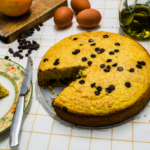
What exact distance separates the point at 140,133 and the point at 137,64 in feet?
1.77

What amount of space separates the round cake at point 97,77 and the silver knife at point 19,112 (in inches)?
4.6

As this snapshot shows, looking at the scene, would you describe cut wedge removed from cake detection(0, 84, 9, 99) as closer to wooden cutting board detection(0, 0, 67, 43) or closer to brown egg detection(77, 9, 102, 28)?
wooden cutting board detection(0, 0, 67, 43)

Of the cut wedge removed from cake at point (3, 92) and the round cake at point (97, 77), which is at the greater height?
the round cake at point (97, 77)

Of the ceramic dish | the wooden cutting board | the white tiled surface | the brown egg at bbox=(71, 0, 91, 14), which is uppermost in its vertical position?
the brown egg at bbox=(71, 0, 91, 14)

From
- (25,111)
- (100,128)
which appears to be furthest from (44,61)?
(100,128)

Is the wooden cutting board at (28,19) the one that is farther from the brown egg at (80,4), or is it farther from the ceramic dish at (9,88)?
the ceramic dish at (9,88)

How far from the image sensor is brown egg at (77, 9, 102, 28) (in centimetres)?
221

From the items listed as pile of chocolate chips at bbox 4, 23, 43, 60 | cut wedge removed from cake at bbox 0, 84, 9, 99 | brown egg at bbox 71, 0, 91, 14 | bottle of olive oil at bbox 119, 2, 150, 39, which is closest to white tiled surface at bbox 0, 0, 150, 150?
cut wedge removed from cake at bbox 0, 84, 9, 99

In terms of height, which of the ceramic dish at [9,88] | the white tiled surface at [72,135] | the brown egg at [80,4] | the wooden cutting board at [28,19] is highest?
the brown egg at [80,4]

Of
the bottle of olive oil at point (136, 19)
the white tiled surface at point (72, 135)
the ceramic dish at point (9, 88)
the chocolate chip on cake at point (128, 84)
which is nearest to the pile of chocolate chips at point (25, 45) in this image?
the ceramic dish at point (9, 88)

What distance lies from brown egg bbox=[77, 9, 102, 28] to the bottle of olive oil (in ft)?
0.97

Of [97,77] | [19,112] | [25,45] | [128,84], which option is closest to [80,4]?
[25,45]

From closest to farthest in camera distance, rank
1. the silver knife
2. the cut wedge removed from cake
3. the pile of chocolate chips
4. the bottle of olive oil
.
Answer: the silver knife → the cut wedge removed from cake → the bottle of olive oil → the pile of chocolate chips

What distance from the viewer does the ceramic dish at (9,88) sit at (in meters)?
1.63
